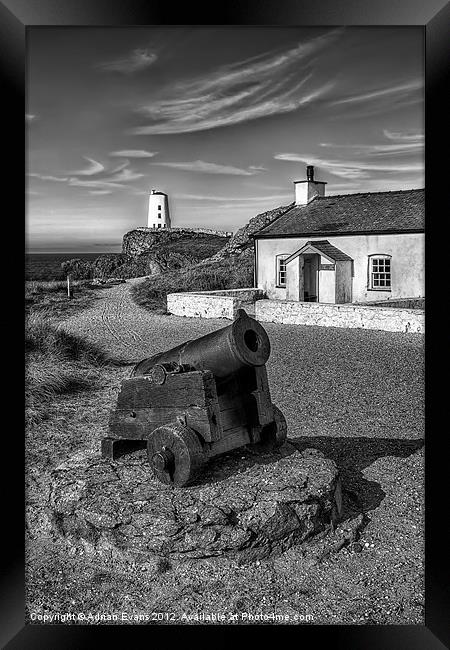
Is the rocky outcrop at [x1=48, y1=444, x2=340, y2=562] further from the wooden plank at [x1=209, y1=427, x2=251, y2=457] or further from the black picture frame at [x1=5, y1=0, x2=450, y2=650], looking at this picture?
the black picture frame at [x1=5, y1=0, x2=450, y2=650]

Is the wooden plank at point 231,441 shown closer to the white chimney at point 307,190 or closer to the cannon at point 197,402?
the cannon at point 197,402

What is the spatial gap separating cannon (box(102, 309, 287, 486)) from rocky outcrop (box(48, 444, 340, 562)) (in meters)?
0.19

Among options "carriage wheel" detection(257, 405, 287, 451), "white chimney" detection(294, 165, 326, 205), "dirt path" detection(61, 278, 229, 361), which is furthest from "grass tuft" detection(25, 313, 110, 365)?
"white chimney" detection(294, 165, 326, 205)

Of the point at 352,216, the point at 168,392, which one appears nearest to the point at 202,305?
the point at 352,216

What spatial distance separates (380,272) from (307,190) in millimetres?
3500

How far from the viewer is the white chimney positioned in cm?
1920

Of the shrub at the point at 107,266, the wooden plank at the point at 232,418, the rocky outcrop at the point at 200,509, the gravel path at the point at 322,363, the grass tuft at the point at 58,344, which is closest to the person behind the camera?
the rocky outcrop at the point at 200,509

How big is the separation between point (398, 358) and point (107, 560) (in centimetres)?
693

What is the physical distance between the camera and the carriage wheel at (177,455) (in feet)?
14.6

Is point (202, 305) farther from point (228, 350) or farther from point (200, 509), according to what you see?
point (200, 509)

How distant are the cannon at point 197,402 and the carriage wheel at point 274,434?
9 centimetres

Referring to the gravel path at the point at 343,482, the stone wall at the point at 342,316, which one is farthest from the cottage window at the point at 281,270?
the gravel path at the point at 343,482
